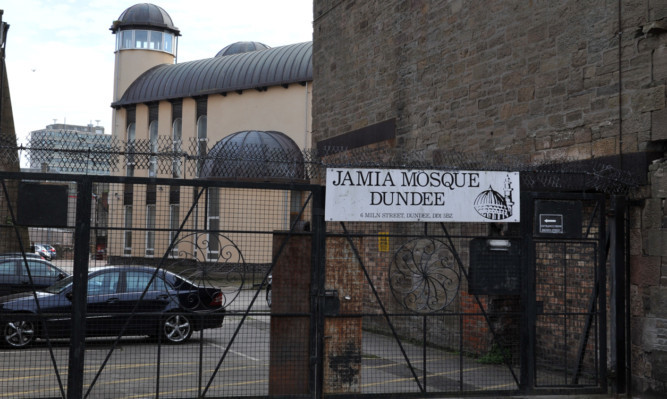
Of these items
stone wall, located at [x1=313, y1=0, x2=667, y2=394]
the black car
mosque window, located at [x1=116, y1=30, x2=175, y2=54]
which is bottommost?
the black car

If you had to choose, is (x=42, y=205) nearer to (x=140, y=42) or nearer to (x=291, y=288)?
(x=291, y=288)

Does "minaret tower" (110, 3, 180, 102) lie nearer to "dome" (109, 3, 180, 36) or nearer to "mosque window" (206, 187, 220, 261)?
"dome" (109, 3, 180, 36)

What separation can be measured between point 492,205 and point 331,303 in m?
2.34

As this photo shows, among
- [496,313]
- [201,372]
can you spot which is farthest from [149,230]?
[496,313]

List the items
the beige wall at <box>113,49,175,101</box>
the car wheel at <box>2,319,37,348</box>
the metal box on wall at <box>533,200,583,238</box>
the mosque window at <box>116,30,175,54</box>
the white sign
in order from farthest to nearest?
the mosque window at <box>116,30,175,54</box>
the beige wall at <box>113,49,175,101</box>
the car wheel at <box>2,319,37,348</box>
the metal box on wall at <box>533,200,583,238</box>
the white sign

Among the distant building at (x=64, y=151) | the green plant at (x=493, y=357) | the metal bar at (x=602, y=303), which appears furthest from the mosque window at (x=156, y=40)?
the metal bar at (x=602, y=303)

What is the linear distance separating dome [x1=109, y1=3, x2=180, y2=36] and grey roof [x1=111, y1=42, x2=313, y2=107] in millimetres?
3092

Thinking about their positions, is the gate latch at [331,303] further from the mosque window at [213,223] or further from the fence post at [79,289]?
the fence post at [79,289]

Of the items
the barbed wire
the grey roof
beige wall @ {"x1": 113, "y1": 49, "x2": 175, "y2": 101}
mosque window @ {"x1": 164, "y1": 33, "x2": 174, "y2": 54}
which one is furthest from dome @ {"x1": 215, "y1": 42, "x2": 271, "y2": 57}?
the barbed wire

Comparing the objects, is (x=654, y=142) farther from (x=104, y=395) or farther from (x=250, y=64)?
(x=250, y=64)

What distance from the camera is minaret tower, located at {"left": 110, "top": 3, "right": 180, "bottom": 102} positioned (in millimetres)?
40938

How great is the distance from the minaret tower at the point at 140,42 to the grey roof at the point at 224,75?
2.53 ft

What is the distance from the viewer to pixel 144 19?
42.5m

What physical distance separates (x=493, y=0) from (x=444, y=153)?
279cm
